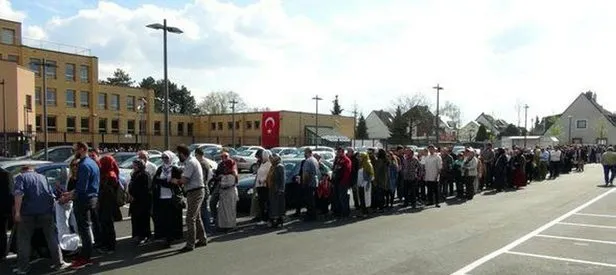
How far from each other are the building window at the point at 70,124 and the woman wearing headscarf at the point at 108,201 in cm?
6604

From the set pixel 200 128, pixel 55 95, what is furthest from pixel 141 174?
pixel 200 128

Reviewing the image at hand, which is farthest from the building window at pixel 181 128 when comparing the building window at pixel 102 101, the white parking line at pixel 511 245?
the white parking line at pixel 511 245

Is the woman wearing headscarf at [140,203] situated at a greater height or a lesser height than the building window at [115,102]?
lesser

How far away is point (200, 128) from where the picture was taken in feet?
302

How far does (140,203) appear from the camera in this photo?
33.7ft

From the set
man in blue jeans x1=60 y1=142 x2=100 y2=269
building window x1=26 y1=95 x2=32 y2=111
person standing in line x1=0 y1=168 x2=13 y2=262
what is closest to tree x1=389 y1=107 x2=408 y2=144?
building window x1=26 y1=95 x2=32 y2=111

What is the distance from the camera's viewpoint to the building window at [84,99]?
72.4m

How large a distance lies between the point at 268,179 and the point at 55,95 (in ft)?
209

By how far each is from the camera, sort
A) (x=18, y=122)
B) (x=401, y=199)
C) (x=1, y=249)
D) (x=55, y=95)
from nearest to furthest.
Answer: (x=1, y=249) → (x=401, y=199) → (x=18, y=122) → (x=55, y=95)

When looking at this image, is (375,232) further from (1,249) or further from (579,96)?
(579,96)

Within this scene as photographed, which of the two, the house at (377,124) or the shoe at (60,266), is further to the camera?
the house at (377,124)

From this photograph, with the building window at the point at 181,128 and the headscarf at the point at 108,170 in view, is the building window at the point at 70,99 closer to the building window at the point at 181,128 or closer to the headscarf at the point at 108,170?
the building window at the point at 181,128

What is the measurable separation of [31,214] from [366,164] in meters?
8.22

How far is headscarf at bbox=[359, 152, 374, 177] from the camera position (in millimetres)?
14367
